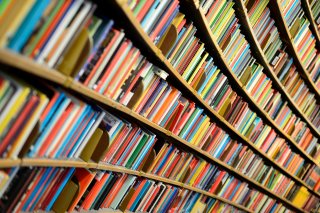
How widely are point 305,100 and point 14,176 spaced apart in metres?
3.11

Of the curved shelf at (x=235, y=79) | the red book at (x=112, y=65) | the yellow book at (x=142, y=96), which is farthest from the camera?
the curved shelf at (x=235, y=79)

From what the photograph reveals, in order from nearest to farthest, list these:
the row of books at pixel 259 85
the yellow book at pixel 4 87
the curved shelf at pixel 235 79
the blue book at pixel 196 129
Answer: the yellow book at pixel 4 87 → the curved shelf at pixel 235 79 → the row of books at pixel 259 85 → the blue book at pixel 196 129

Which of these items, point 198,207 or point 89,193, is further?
point 198,207

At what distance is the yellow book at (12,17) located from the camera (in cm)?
121

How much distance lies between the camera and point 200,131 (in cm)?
301

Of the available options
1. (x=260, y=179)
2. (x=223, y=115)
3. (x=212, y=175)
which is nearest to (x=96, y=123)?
(x=223, y=115)

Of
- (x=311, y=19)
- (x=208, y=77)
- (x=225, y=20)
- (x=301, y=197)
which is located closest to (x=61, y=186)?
(x=208, y=77)

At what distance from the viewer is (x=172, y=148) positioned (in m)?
2.85

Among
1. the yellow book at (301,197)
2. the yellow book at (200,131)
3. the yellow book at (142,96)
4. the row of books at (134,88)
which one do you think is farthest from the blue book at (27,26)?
the yellow book at (301,197)

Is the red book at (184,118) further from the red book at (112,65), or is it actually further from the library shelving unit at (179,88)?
the red book at (112,65)

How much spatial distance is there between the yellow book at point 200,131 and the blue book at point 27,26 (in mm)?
1823

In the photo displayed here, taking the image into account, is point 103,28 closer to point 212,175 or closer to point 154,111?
point 154,111

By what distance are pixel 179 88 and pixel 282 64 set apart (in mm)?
1155

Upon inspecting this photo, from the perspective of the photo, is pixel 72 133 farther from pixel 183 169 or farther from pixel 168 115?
pixel 183 169
